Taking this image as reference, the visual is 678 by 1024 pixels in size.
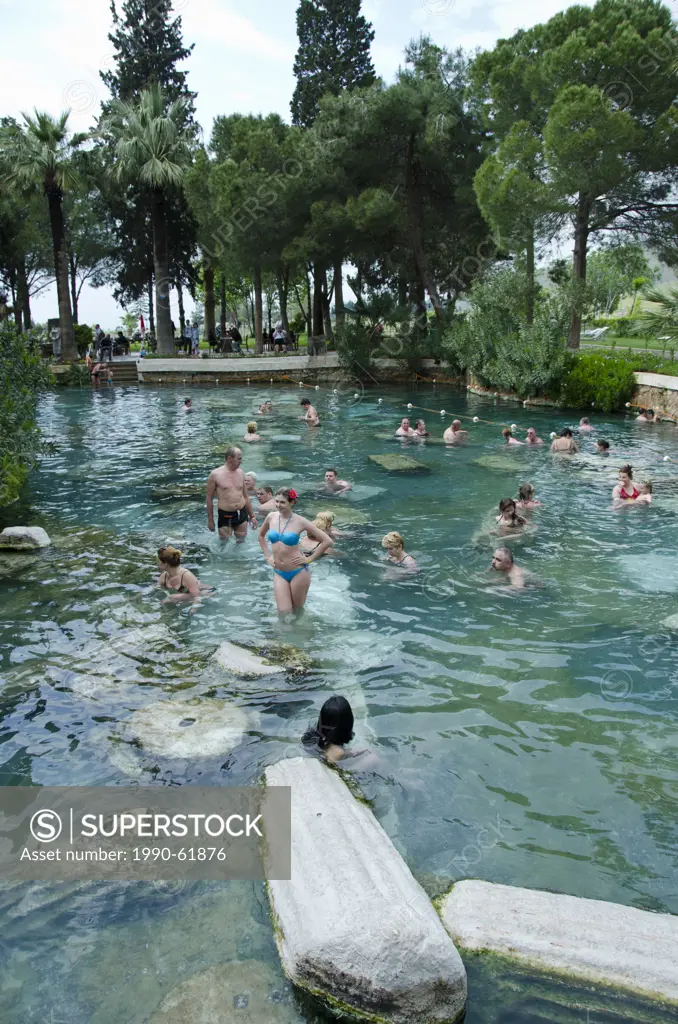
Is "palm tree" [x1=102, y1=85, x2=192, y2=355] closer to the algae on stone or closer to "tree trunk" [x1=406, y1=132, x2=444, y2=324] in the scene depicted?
"tree trunk" [x1=406, y1=132, x2=444, y2=324]

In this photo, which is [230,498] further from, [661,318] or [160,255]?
[160,255]

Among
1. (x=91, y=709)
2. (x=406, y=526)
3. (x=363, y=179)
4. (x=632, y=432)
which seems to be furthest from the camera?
(x=363, y=179)

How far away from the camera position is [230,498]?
460 inches

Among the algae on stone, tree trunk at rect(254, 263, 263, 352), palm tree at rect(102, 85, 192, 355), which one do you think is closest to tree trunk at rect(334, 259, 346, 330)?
tree trunk at rect(254, 263, 263, 352)

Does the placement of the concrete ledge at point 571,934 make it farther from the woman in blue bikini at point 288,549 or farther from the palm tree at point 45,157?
the palm tree at point 45,157

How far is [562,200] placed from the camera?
1164 inches

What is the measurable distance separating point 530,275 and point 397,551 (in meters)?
25.4

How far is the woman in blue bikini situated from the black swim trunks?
8.61ft

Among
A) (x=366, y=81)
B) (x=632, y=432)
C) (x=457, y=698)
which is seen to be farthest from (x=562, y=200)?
(x=457, y=698)

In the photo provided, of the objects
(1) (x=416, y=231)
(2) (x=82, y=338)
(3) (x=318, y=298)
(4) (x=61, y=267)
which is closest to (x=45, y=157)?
(4) (x=61, y=267)

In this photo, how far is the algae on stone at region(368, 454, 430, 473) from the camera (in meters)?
18.3

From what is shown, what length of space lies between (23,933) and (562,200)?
3091 centimetres

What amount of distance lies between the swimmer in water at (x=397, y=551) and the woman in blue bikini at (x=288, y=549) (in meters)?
2.03

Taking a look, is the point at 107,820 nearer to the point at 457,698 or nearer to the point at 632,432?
the point at 457,698
